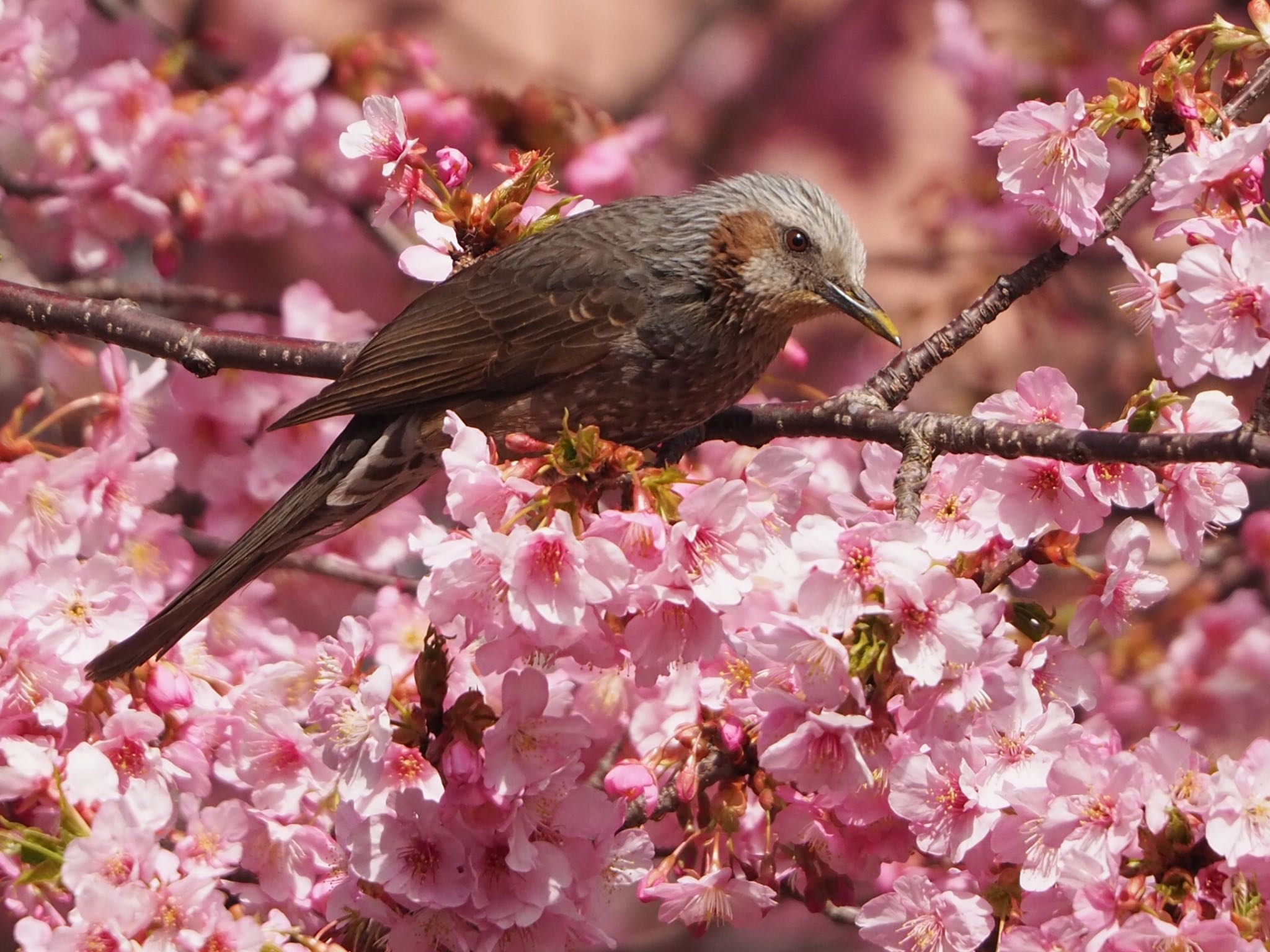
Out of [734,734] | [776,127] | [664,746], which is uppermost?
[734,734]

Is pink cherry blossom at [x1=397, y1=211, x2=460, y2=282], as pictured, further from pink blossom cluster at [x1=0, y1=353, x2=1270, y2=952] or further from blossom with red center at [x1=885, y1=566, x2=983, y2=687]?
blossom with red center at [x1=885, y1=566, x2=983, y2=687]

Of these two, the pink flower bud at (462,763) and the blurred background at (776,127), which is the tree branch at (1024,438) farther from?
the blurred background at (776,127)

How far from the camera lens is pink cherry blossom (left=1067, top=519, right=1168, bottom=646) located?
1.86 m

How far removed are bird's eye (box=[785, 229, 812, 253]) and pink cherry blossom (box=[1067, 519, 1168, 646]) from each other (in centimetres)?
108

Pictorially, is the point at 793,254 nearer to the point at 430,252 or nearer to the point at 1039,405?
the point at 430,252

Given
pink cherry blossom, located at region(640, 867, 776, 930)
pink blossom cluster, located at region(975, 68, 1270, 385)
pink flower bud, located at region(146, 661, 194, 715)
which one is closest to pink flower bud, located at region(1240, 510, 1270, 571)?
pink blossom cluster, located at region(975, 68, 1270, 385)

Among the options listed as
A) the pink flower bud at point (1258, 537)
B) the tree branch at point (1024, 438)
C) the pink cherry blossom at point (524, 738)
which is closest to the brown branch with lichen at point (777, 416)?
the tree branch at point (1024, 438)

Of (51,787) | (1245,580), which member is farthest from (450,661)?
(1245,580)

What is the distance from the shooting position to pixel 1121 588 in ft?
6.26

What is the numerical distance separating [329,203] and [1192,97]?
298 cm

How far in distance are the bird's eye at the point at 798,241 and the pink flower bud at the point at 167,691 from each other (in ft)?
4.71

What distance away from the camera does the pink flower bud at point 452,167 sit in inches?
97.5

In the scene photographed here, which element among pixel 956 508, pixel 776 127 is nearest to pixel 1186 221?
pixel 956 508

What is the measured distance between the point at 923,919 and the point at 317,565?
1.89m
